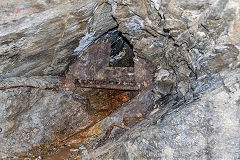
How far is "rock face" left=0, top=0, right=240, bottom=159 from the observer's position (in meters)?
2.70

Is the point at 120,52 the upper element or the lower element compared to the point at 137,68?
upper

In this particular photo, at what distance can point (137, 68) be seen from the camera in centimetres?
423

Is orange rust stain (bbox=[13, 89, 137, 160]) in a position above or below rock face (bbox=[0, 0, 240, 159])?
below

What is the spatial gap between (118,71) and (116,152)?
1.55m

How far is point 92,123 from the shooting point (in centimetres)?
426

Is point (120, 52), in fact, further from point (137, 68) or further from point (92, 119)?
point (92, 119)

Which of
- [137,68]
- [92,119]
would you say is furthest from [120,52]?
[92,119]

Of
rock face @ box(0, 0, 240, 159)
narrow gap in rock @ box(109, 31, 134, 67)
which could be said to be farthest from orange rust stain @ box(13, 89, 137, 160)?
narrow gap in rock @ box(109, 31, 134, 67)

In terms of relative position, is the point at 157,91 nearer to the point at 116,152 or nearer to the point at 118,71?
the point at 118,71

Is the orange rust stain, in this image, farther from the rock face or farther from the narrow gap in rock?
the narrow gap in rock

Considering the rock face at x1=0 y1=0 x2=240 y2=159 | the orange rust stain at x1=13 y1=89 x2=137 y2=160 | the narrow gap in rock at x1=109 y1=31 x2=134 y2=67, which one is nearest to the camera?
the rock face at x1=0 y1=0 x2=240 y2=159

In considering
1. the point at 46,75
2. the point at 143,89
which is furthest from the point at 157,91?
the point at 46,75

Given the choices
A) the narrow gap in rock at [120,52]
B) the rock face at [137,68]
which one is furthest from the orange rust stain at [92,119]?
the narrow gap in rock at [120,52]

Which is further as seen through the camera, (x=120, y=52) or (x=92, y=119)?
(x=120, y=52)
